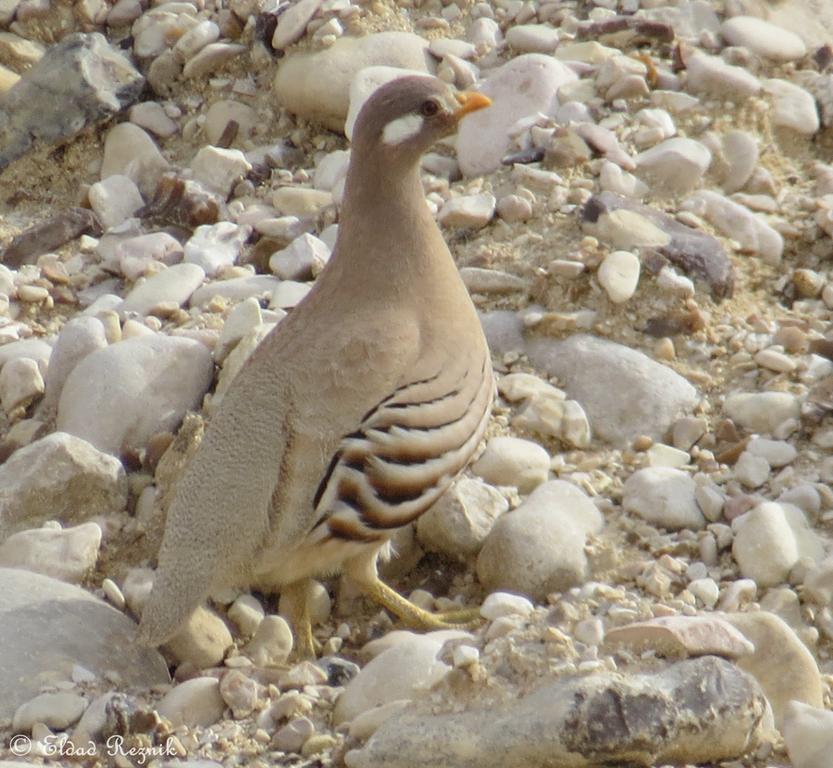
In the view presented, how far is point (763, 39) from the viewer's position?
8.35 metres

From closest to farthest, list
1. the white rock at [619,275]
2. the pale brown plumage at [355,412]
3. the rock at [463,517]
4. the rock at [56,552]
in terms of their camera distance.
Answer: the pale brown plumage at [355,412]
the rock at [56,552]
the rock at [463,517]
the white rock at [619,275]

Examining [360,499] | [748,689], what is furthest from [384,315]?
[748,689]

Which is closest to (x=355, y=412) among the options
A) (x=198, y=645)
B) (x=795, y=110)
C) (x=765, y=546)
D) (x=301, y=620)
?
(x=301, y=620)

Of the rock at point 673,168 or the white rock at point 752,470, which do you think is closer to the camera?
the white rock at point 752,470

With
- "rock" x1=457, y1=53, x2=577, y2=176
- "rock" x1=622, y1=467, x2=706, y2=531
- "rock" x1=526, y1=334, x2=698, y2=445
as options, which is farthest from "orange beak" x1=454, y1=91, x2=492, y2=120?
"rock" x1=457, y1=53, x2=577, y2=176

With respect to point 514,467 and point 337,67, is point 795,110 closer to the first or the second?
point 337,67

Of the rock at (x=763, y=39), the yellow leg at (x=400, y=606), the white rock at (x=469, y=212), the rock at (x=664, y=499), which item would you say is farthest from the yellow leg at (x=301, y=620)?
the rock at (x=763, y=39)

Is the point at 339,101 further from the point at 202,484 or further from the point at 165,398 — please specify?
the point at 202,484

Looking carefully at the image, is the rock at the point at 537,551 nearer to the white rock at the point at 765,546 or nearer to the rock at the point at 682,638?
the white rock at the point at 765,546

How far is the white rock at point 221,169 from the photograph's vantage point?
834 cm

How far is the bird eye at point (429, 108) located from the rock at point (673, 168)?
188cm

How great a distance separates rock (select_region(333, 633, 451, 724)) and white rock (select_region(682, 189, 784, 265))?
3.03m

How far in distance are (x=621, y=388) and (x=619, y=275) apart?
1.75 feet

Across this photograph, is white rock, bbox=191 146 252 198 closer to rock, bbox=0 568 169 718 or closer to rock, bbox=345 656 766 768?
rock, bbox=0 568 169 718
